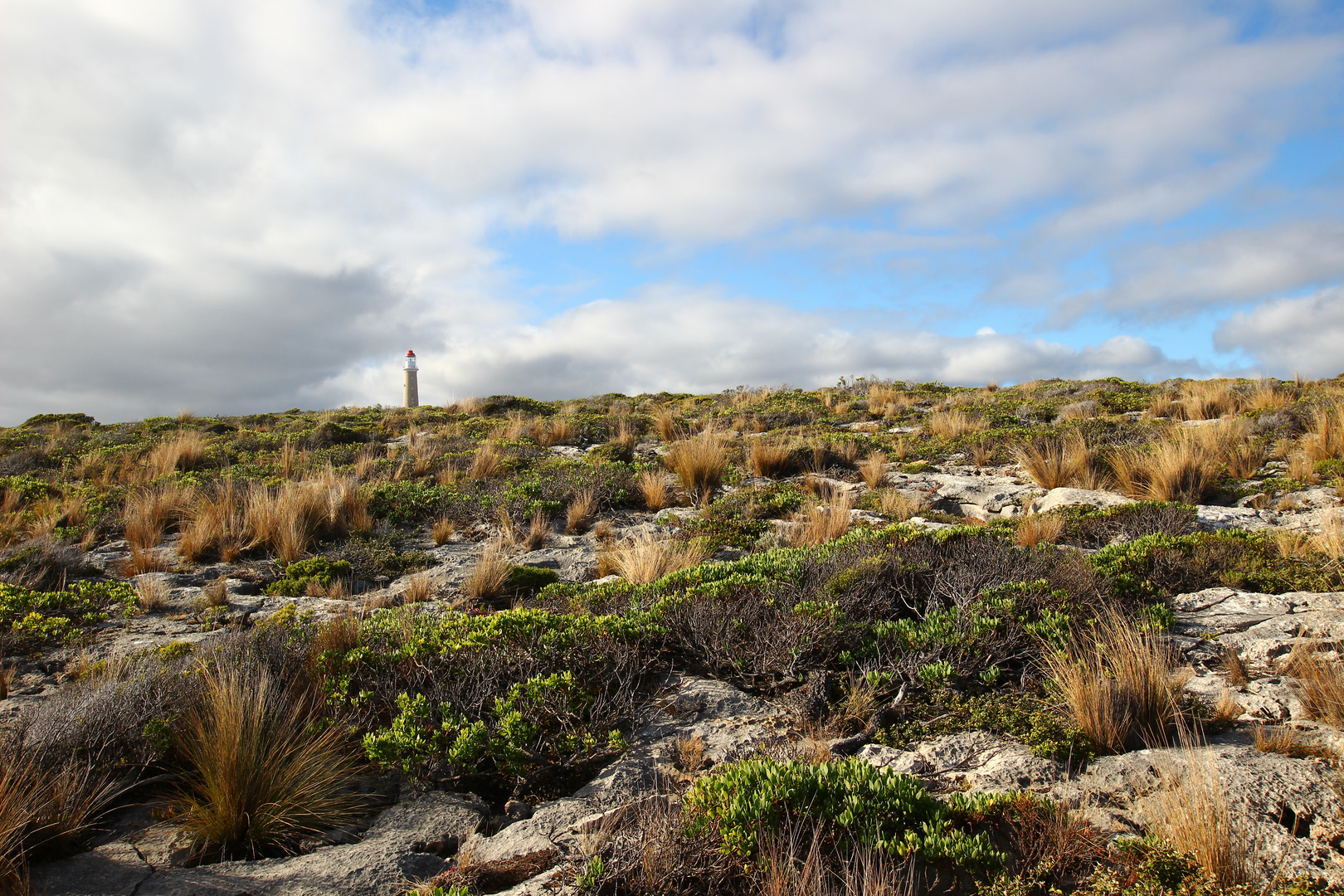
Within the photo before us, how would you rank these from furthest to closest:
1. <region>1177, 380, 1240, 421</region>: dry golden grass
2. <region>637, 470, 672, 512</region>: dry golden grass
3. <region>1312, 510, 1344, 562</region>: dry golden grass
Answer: <region>1177, 380, 1240, 421</region>: dry golden grass, <region>637, 470, 672, 512</region>: dry golden grass, <region>1312, 510, 1344, 562</region>: dry golden grass

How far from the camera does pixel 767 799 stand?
108 inches

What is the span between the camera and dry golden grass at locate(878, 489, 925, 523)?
8539mm

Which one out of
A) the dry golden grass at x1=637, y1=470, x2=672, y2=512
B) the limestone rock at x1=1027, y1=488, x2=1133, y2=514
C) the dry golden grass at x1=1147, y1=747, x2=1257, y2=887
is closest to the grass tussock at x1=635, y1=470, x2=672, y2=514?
the dry golden grass at x1=637, y1=470, x2=672, y2=512

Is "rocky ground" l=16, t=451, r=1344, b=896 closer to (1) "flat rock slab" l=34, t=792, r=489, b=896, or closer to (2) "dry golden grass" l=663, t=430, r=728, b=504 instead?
(1) "flat rock slab" l=34, t=792, r=489, b=896

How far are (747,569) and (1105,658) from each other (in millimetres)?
2730

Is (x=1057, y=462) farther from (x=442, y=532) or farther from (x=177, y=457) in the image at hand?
(x=177, y=457)

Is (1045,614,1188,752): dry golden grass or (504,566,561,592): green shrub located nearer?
(1045,614,1188,752): dry golden grass

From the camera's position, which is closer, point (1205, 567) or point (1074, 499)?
point (1205, 567)

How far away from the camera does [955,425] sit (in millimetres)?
13117

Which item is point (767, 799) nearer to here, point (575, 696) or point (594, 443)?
point (575, 696)

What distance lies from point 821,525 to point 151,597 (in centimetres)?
663

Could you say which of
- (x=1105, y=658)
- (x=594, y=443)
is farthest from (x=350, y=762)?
(x=594, y=443)

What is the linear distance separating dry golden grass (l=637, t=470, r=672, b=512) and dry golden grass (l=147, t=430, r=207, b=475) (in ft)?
26.6

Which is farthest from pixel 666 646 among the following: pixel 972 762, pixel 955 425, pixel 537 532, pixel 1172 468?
pixel 955 425
